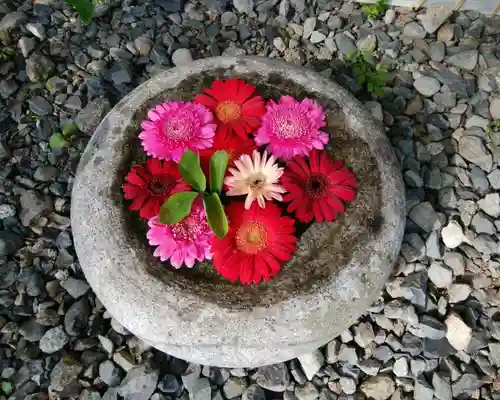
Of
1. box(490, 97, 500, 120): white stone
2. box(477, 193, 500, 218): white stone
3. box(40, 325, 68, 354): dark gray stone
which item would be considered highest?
box(490, 97, 500, 120): white stone

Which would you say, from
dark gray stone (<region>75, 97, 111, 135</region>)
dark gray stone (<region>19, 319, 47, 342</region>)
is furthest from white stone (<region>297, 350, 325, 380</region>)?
dark gray stone (<region>75, 97, 111, 135</region>)

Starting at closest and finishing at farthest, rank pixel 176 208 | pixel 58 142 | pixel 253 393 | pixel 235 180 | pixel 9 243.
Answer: pixel 176 208 → pixel 235 180 → pixel 253 393 → pixel 9 243 → pixel 58 142

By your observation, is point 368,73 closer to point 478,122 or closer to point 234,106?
point 478,122

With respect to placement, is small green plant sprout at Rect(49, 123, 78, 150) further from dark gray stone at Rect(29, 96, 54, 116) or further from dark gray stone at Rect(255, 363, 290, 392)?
dark gray stone at Rect(255, 363, 290, 392)

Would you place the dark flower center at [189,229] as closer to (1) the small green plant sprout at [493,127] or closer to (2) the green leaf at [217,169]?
(2) the green leaf at [217,169]

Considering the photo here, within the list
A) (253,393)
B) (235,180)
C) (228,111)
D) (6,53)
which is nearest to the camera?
(235,180)

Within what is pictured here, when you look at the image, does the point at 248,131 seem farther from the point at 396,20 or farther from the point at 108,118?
the point at 396,20

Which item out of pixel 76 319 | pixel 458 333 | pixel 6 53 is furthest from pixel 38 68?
pixel 458 333

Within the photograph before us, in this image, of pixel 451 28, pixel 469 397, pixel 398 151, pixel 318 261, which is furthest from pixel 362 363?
pixel 451 28
